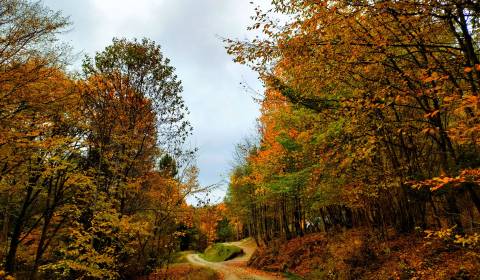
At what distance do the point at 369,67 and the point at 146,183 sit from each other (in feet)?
41.1

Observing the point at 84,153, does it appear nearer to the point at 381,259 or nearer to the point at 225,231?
the point at 381,259

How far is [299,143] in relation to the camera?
1493 cm

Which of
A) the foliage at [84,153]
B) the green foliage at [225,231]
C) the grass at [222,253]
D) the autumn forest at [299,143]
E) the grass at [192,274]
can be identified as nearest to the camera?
the autumn forest at [299,143]

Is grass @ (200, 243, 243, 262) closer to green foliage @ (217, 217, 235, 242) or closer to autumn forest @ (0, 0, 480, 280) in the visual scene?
autumn forest @ (0, 0, 480, 280)

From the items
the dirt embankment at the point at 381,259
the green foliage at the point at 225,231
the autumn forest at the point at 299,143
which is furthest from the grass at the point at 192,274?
the green foliage at the point at 225,231

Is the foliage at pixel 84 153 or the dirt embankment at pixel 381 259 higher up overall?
the foliage at pixel 84 153

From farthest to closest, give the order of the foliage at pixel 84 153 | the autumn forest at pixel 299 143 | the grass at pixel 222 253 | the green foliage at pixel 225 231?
the green foliage at pixel 225 231
the grass at pixel 222 253
the foliage at pixel 84 153
the autumn forest at pixel 299 143

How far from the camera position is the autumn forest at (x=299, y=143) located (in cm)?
646

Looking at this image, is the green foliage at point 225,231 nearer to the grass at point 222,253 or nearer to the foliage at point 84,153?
the grass at point 222,253

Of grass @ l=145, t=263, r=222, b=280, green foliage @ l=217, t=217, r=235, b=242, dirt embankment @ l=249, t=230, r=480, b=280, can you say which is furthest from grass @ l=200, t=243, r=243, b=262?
green foliage @ l=217, t=217, r=235, b=242

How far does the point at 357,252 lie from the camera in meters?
13.4

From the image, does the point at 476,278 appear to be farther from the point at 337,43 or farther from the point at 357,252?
the point at 337,43

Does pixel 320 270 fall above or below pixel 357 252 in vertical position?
below

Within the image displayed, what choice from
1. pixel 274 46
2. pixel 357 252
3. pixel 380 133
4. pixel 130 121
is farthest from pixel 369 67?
pixel 130 121
